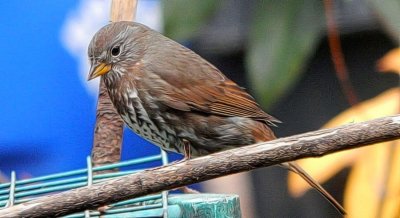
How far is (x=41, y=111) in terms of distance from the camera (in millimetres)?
2998

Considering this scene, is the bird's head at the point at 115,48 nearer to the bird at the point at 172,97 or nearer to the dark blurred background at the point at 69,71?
the bird at the point at 172,97

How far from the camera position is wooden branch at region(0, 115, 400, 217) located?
5.07 ft

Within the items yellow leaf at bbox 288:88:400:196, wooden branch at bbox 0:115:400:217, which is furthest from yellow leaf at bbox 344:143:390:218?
wooden branch at bbox 0:115:400:217

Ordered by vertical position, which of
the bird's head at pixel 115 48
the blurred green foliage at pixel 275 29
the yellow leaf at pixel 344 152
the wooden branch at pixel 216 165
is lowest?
the wooden branch at pixel 216 165

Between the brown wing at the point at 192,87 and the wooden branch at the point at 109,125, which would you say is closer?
the brown wing at the point at 192,87

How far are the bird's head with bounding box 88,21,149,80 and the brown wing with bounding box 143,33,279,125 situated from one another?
5cm

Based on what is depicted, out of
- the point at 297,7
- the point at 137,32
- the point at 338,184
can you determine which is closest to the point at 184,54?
the point at 137,32

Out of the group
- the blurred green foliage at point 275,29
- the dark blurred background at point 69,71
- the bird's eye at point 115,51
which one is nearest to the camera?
the blurred green foliage at point 275,29

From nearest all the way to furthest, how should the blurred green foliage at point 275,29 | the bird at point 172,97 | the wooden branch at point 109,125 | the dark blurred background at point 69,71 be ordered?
1. the blurred green foliage at point 275,29
2. the bird at point 172,97
3. the wooden branch at point 109,125
4. the dark blurred background at point 69,71

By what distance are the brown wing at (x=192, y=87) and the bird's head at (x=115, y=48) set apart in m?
0.05

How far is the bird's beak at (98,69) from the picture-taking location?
2.51 metres

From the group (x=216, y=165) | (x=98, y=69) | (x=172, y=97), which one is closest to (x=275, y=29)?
(x=216, y=165)

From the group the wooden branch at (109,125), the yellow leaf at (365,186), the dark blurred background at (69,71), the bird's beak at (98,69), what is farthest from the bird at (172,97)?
the yellow leaf at (365,186)

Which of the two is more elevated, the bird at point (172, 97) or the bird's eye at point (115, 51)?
the bird's eye at point (115, 51)
